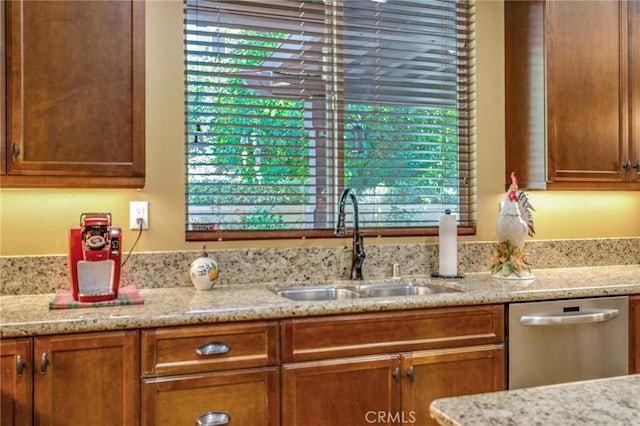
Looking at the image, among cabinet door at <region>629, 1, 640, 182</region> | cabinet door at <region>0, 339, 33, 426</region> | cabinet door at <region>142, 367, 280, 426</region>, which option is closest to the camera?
cabinet door at <region>0, 339, 33, 426</region>

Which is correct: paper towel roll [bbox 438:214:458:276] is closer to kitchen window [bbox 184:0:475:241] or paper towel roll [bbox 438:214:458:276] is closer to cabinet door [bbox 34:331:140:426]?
kitchen window [bbox 184:0:475:241]

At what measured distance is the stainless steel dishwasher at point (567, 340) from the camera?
2076 mm

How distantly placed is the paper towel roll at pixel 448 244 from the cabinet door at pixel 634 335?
778 millimetres

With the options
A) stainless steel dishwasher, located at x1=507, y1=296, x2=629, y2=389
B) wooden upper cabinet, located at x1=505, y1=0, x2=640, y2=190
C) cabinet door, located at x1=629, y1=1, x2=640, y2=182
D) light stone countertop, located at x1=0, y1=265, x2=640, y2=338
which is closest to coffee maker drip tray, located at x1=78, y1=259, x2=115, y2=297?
light stone countertop, located at x1=0, y1=265, x2=640, y2=338

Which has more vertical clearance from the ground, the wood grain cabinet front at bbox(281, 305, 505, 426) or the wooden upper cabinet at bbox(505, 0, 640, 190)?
the wooden upper cabinet at bbox(505, 0, 640, 190)

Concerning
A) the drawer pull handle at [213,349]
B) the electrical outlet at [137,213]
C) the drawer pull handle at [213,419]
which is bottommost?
the drawer pull handle at [213,419]

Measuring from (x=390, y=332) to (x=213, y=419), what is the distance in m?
→ 0.71

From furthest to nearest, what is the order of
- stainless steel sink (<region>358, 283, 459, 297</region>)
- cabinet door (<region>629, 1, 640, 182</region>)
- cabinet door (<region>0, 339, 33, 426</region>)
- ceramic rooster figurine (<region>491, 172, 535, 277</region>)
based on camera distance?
cabinet door (<region>629, 1, 640, 182</region>) < ceramic rooster figurine (<region>491, 172, 535, 277</region>) < stainless steel sink (<region>358, 283, 459, 297</region>) < cabinet door (<region>0, 339, 33, 426</region>)

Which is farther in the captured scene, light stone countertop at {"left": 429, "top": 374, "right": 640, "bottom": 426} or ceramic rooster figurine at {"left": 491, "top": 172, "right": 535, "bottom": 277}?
ceramic rooster figurine at {"left": 491, "top": 172, "right": 535, "bottom": 277}

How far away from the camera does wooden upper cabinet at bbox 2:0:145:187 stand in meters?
1.79

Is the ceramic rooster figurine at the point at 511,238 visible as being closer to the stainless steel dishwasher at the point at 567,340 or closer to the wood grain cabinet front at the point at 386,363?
the stainless steel dishwasher at the point at 567,340

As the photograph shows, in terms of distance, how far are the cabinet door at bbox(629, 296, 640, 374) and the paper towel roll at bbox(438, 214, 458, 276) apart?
778 millimetres

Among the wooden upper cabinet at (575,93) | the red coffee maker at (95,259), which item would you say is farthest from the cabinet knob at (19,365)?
the wooden upper cabinet at (575,93)
